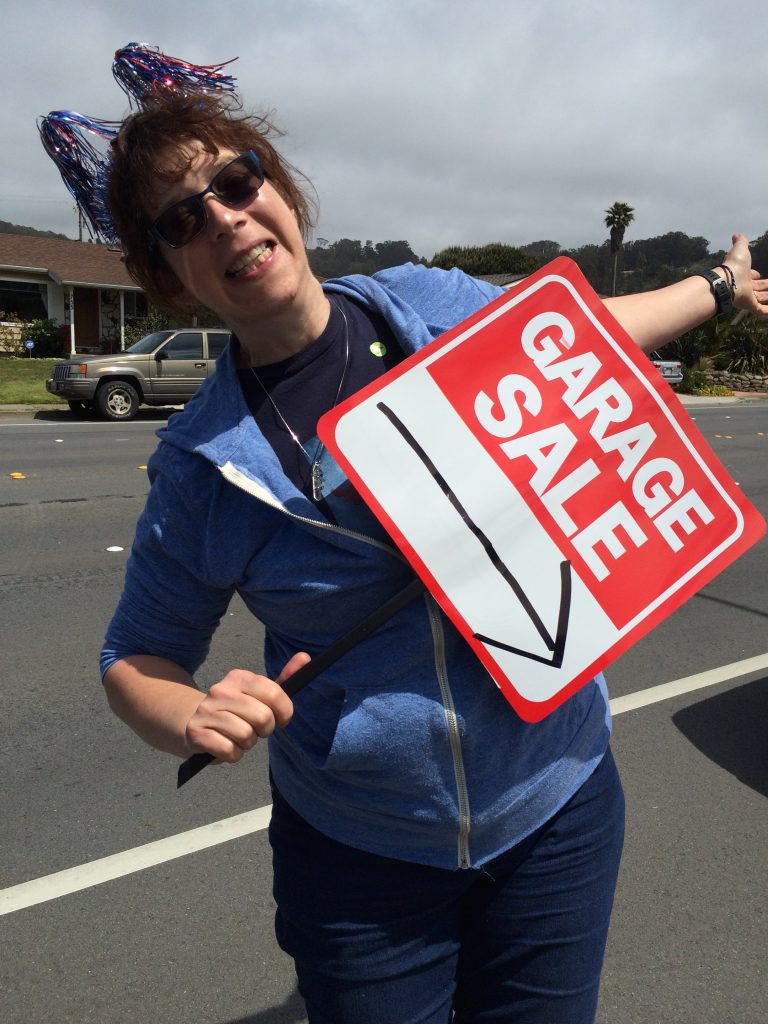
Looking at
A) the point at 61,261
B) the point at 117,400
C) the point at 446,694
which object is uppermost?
the point at 61,261

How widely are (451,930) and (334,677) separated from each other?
19.1 inches

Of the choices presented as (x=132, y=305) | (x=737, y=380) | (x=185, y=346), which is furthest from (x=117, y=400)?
(x=737, y=380)

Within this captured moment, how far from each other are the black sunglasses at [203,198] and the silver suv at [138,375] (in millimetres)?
A: 15200

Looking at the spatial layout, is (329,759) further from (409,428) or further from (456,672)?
(409,428)

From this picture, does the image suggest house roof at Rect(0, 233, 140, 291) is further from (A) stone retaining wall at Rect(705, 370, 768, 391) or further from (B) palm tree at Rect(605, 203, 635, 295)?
(B) palm tree at Rect(605, 203, 635, 295)

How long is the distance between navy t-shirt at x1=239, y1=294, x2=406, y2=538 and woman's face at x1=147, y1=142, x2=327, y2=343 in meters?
0.06

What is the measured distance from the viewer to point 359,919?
1388 millimetres

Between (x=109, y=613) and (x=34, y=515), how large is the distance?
10.3 ft

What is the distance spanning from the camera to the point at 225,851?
299cm

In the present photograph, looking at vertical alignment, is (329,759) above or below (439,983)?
above

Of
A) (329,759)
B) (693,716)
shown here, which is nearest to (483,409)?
(329,759)

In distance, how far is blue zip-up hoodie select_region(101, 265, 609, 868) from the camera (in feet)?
4.36

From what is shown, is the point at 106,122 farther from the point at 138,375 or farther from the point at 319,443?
the point at 138,375

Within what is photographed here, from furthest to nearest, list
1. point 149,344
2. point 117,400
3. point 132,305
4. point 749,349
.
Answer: point 132,305, point 749,349, point 149,344, point 117,400
